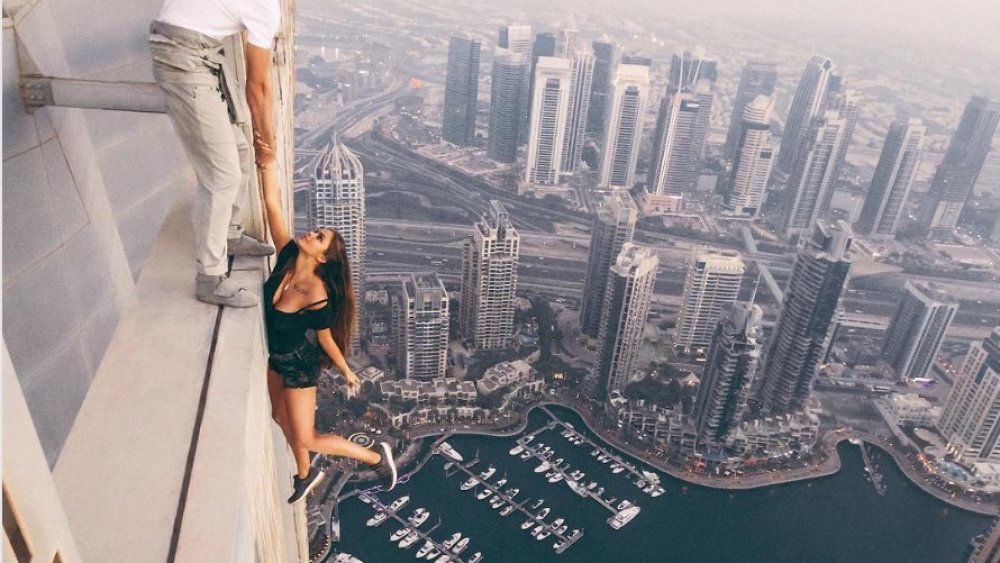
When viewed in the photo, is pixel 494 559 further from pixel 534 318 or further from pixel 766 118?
pixel 766 118

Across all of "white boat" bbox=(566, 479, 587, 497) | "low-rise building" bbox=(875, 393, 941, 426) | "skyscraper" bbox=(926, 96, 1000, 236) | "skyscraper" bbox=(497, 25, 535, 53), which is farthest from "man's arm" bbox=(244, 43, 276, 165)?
"skyscraper" bbox=(926, 96, 1000, 236)

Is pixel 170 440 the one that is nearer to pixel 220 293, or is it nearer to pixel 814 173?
pixel 220 293

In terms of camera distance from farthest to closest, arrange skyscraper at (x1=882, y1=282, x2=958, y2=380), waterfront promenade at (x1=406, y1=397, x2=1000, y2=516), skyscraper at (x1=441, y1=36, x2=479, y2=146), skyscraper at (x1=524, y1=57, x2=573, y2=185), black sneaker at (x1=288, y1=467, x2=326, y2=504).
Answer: skyscraper at (x1=441, y1=36, x2=479, y2=146) → skyscraper at (x1=524, y1=57, x2=573, y2=185) → skyscraper at (x1=882, y1=282, x2=958, y2=380) → waterfront promenade at (x1=406, y1=397, x2=1000, y2=516) → black sneaker at (x1=288, y1=467, x2=326, y2=504)

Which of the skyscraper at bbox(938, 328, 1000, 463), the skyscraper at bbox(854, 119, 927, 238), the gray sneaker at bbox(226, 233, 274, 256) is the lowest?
the skyscraper at bbox(938, 328, 1000, 463)

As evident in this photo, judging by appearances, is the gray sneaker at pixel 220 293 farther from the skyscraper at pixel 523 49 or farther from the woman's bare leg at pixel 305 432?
the skyscraper at pixel 523 49

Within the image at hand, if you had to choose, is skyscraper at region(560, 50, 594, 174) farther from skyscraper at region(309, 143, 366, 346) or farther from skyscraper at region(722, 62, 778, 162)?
skyscraper at region(309, 143, 366, 346)

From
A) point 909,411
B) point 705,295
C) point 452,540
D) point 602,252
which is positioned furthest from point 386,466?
point 909,411

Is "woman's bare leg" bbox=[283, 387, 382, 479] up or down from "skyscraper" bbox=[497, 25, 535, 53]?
up
